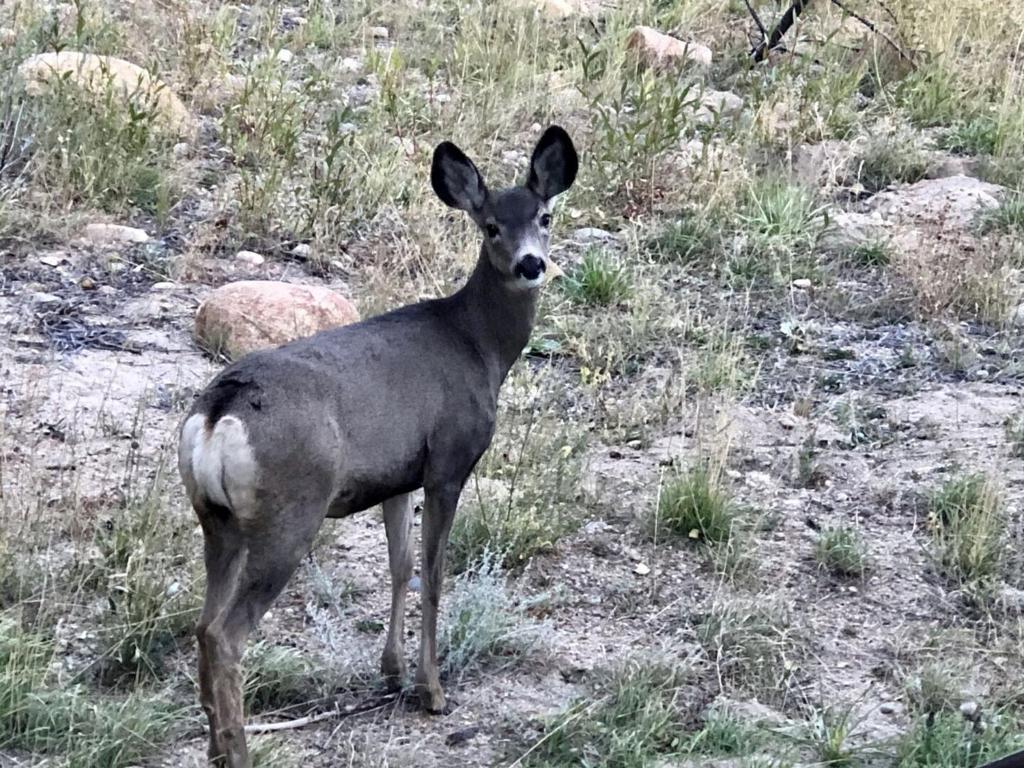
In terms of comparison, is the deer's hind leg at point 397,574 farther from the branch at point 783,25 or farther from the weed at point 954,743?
the branch at point 783,25

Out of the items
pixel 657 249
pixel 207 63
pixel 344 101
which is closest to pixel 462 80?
pixel 344 101

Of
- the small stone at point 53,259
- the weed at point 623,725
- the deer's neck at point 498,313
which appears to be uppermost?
the deer's neck at point 498,313

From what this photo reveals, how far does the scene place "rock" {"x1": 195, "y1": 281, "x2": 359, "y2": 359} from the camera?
714cm

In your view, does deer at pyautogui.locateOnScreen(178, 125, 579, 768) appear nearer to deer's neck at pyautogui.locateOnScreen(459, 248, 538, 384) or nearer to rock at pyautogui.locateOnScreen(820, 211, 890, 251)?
deer's neck at pyautogui.locateOnScreen(459, 248, 538, 384)

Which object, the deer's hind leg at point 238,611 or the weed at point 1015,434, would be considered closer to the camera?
the deer's hind leg at point 238,611

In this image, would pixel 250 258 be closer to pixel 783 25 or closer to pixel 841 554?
pixel 841 554

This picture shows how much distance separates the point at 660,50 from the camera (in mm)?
11312

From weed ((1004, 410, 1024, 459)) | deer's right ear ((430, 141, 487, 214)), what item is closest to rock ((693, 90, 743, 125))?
weed ((1004, 410, 1024, 459))

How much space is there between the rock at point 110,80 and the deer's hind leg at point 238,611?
5.05 m

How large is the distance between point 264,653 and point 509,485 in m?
1.53

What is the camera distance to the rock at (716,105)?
10.5m

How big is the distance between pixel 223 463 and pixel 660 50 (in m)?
7.86

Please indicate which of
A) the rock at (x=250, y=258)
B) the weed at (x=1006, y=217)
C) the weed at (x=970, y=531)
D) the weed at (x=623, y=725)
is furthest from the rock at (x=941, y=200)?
the weed at (x=623, y=725)

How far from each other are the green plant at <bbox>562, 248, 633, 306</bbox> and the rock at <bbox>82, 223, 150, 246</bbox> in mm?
2381
